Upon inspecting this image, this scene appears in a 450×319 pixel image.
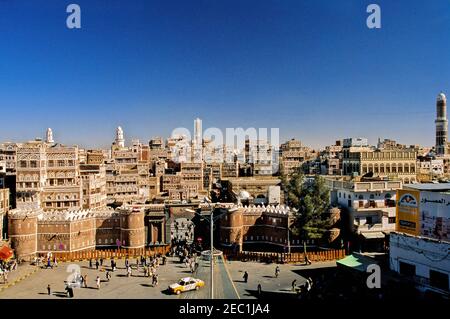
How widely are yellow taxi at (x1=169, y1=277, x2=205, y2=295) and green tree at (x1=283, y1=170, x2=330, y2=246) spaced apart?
13.7 metres

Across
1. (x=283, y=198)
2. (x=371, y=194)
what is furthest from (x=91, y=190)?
(x=371, y=194)

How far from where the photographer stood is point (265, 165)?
300 ft

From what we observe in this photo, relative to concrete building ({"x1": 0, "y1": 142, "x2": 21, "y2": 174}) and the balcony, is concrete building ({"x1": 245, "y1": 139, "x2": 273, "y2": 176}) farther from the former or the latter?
concrete building ({"x1": 0, "y1": 142, "x2": 21, "y2": 174})

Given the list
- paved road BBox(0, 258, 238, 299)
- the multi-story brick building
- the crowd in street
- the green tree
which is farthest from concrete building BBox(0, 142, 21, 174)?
the green tree

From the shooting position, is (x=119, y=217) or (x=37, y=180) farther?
(x=37, y=180)

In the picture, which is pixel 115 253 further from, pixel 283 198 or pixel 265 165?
pixel 265 165

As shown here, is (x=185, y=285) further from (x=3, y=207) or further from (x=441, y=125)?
(x=441, y=125)

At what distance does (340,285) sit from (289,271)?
19.2 ft

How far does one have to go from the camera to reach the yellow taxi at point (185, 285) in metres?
28.3

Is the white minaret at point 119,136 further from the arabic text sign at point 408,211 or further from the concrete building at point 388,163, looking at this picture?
the arabic text sign at point 408,211

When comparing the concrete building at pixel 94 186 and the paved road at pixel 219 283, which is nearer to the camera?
the paved road at pixel 219 283

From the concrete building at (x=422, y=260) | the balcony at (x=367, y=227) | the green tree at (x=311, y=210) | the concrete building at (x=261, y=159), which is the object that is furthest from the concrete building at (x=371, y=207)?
the concrete building at (x=261, y=159)

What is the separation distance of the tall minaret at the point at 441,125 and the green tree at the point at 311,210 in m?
75.1

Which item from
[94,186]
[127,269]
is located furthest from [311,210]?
[94,186]
